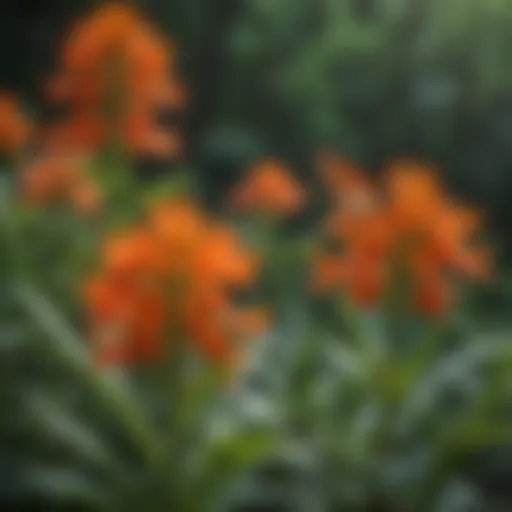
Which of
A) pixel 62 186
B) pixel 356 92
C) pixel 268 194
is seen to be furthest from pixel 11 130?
pixel 356 92

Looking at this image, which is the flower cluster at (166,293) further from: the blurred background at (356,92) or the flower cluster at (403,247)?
the blurred background at (356,92)

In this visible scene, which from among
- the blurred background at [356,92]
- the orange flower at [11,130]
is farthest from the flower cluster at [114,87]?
the blurred background at [356,92]

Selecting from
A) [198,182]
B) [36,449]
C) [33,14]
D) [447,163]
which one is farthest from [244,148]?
[36,449]

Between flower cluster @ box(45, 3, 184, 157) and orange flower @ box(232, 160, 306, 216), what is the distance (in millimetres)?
94

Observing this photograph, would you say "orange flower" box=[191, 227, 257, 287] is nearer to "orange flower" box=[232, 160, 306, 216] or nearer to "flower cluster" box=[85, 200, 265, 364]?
"flower cluster" box=[85, 200, 265, 364]

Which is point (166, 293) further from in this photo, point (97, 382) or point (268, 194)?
point (268, 194)

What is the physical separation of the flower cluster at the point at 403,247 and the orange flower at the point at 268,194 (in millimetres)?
70

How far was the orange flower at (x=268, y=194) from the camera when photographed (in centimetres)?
123

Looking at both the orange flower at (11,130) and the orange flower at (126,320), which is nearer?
the orange flower at (126,320)

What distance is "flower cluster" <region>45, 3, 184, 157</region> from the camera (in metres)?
1.19

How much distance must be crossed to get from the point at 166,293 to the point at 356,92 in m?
0.50

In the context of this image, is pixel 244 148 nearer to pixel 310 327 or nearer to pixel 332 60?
pixel 332 60

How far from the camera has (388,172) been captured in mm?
1361

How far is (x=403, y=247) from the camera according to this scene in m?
1.10
